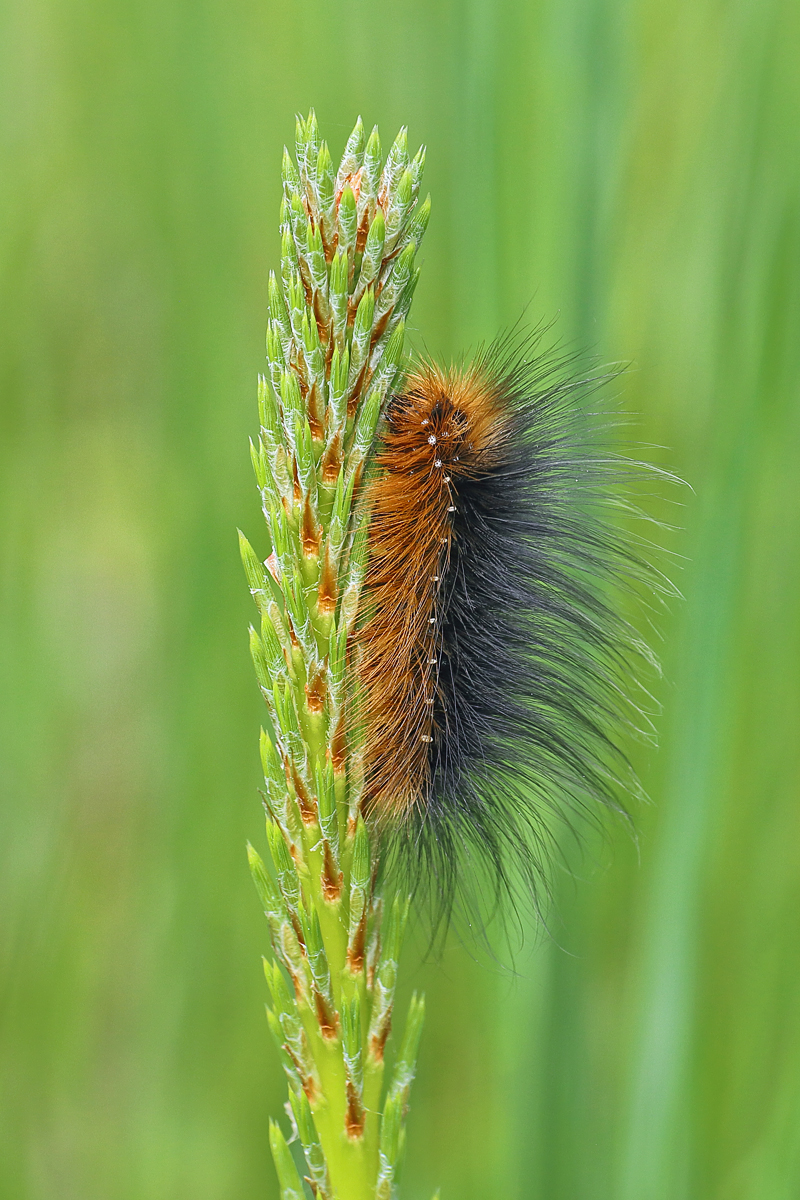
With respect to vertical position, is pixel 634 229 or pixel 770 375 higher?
pixel 634 229

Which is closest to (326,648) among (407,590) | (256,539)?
(407,590)

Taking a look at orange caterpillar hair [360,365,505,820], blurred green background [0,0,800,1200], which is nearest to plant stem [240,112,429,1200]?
orange caterpillar hair [360,365,505,820]

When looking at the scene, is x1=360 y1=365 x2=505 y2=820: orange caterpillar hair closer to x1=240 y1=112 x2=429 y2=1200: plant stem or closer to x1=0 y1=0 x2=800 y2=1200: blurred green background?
x1=240 y1=112 x2=429 y2=1200: plant stem

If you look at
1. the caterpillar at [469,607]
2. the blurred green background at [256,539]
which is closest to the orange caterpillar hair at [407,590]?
the caterpillar at [469,607]

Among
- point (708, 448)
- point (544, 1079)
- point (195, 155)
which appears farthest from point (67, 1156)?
point (195, 155)

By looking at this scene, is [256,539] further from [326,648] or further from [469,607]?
[326,648]

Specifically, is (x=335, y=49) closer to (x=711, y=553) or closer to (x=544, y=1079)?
(x=711, y=553)

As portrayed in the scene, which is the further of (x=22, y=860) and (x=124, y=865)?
(x=124, y=865)
